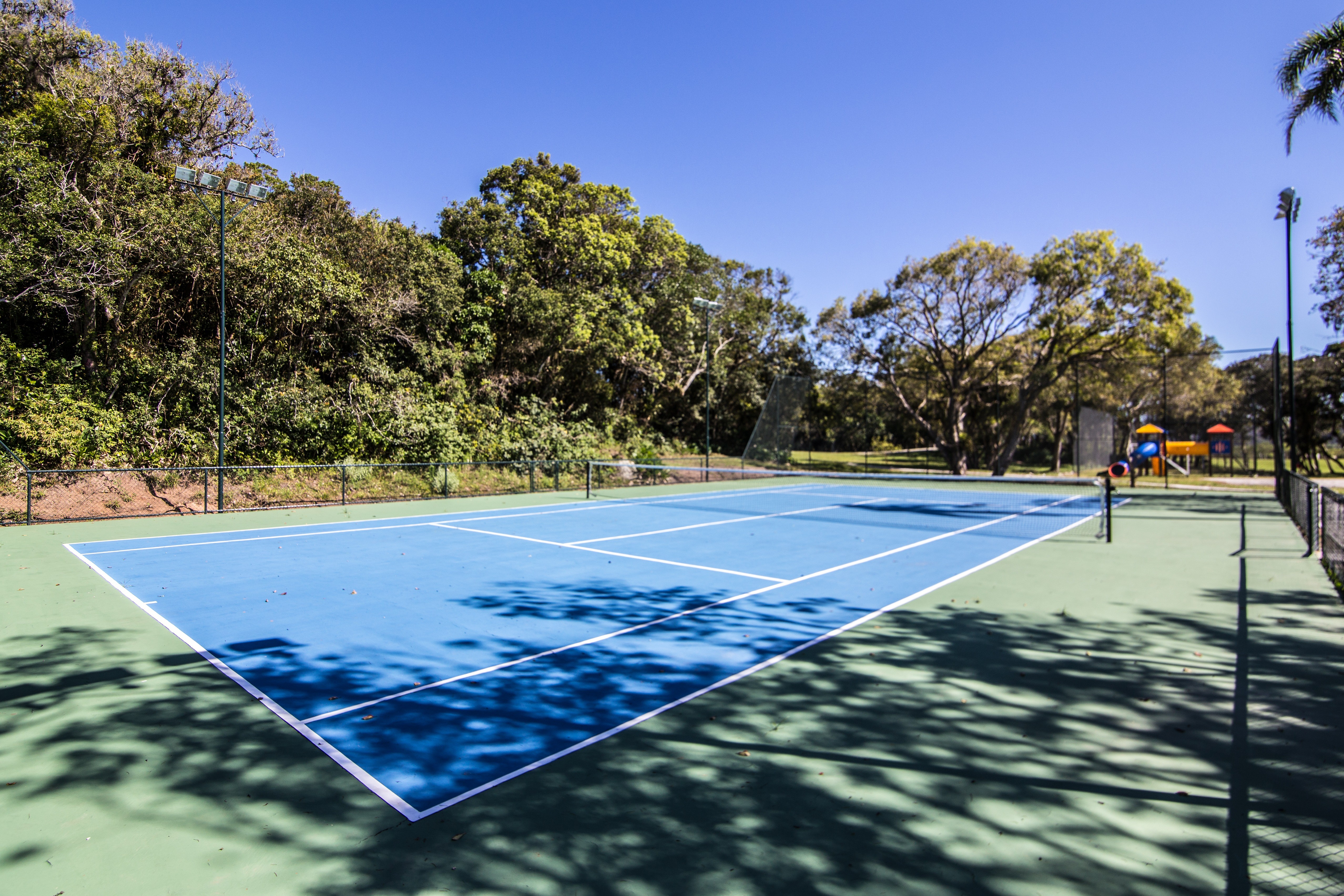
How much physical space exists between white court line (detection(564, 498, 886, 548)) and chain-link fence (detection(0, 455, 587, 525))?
320 inches

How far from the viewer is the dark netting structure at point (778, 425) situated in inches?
1240

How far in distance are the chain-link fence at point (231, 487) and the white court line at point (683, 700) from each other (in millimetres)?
14004

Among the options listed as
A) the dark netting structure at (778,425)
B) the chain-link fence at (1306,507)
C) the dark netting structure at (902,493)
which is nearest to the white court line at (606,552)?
the dark netting structure at (902,493)

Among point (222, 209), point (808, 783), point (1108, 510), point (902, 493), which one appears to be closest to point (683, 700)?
point (808, 783)

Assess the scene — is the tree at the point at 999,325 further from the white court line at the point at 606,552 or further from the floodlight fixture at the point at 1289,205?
the white court line at the point at 606,552

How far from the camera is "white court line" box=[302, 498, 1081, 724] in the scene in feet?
16.7

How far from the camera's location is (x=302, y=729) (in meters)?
4.62

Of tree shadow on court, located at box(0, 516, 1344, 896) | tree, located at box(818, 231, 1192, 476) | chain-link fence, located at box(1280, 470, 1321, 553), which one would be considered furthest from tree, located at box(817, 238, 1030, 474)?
tree shadow on court, located at box(0, 516, 1344, 896)

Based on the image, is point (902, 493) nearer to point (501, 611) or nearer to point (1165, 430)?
point (1165, 430)

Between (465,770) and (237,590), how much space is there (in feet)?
20.9

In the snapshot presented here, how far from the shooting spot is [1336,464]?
47.5m

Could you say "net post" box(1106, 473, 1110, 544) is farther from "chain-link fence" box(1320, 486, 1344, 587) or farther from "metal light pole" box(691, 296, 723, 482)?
"metal light pole" box(691, 296, 723, 482)

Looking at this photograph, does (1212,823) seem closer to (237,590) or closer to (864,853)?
(864,853)

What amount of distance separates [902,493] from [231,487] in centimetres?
2023
